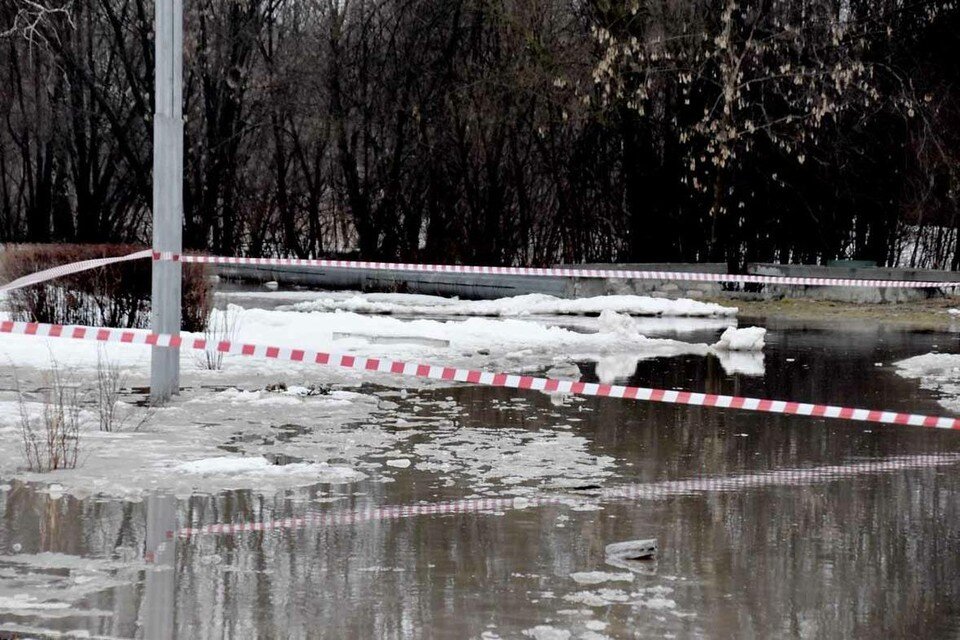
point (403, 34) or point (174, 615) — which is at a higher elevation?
point (403, 34)

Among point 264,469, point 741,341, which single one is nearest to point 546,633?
point 264,469

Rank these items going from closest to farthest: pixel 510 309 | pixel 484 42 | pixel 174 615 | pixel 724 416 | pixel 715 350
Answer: pixel 174 615, pixel 724 416, pixel 715 350, pixel 510 309, pixel 484 42

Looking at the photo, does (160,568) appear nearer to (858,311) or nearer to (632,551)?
(632,551)

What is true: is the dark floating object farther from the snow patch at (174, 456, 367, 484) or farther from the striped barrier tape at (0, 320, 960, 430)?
the striped barrier tape at (0, 320, 960, 430)

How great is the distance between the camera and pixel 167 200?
12125mm

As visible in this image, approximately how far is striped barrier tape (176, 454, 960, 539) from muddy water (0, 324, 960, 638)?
0.05 m

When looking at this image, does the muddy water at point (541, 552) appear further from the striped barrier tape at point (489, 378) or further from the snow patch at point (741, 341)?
the snow patch at point (741, 341)

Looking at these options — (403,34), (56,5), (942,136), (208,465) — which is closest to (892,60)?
(942,136)

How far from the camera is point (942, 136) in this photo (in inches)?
1238

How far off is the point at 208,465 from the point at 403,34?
29314 mm

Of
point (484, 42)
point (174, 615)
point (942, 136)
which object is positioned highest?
point (484, 42)

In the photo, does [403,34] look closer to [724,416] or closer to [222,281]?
[222,281]

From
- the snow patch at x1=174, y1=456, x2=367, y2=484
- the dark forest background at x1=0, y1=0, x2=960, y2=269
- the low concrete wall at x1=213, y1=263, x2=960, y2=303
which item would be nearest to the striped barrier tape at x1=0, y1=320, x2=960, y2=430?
the snow patch at x1=174, y1=456, x2=367, y2=484

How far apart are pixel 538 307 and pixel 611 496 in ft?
53.5
